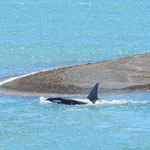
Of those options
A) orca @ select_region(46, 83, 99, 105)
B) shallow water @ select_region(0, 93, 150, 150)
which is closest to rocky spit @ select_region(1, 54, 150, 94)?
shallow water @ select_region(0, 93, 150, 150)

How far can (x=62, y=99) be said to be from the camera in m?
72.4

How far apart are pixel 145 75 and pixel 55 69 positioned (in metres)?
9.78

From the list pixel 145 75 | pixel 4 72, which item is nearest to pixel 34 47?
pixel 4 72

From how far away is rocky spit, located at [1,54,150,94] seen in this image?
7794 cm

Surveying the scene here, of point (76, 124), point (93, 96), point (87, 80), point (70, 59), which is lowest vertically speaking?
point (76, 124)

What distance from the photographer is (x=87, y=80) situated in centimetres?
8062

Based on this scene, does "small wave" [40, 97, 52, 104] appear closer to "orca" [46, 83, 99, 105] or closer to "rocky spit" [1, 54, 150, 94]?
"orca" [46, 83, 99, 105]

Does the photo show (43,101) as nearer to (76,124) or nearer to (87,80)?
(76,124)

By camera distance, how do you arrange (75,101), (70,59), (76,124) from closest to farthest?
1. (76,124)
2. (75,101)
3. (70,59)

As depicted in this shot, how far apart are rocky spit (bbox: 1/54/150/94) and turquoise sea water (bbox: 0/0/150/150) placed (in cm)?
275

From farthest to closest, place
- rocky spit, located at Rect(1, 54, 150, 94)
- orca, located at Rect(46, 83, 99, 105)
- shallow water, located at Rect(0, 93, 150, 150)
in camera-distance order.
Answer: rocky spit, located at Rect(1, 54, 150, 94)
orca, located at Rect(46, 83, 99, 105)
shallow water, located at Rect(0, 93, 150, 150)

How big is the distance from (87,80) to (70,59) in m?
19.9

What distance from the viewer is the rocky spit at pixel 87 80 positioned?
77.9 meters

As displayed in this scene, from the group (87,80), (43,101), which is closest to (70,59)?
(87,80)
